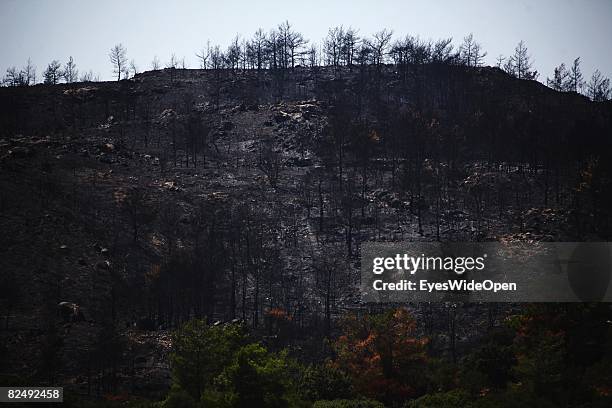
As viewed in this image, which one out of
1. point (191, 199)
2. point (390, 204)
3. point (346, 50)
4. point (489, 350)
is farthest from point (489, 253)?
point (346, 50)

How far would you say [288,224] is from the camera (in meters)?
77.1

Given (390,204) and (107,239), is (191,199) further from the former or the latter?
(390,204)

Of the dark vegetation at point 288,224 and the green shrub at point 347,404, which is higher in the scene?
the dark vegetation at point 288,224

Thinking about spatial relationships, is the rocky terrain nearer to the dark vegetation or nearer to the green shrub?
the dark vegetation

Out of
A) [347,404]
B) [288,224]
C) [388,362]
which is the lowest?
[347,404]

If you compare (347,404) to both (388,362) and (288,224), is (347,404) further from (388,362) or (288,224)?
(288,224)

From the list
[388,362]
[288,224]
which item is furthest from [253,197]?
[388,362]

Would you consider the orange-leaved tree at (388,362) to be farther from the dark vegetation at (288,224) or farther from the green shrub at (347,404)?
the green shrub at (347,404)

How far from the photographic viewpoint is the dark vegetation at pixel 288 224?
37.6 meters

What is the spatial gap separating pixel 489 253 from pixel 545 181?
1980cm

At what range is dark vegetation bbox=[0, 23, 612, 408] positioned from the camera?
3756 cm

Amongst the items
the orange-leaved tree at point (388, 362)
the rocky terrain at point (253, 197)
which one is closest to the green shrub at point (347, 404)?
the orange-leaved tree at point (388, 362)

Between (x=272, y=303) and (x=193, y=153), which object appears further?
(x=193, y=153)

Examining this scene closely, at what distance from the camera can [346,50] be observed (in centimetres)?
→ 13200
